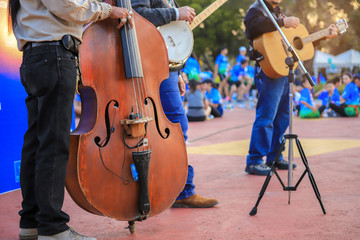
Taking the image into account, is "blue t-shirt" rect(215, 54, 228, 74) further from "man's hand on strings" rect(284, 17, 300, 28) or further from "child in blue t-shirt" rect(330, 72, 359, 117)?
"man's hand on strings" rect(284, 17, 300, 28)

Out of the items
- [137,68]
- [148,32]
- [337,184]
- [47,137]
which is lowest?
[337,184]

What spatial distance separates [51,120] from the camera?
107 inches

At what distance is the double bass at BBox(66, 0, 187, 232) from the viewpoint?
275 centimetres

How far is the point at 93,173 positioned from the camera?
2.73 metres

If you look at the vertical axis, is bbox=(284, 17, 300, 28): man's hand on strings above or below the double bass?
above

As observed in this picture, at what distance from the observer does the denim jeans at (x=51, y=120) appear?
2.70 metres

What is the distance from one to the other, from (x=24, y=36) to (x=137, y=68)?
68cm

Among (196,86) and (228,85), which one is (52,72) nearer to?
(196,86)

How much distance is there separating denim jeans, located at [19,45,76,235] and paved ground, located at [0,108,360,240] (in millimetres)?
455

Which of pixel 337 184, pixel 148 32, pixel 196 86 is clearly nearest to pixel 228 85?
pixel 196 86

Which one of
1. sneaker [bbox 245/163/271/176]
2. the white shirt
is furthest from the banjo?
sneaker [bbox 245/163/271/176]

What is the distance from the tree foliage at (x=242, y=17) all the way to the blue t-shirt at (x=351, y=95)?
49.2 ft

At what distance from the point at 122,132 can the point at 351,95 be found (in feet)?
34.3

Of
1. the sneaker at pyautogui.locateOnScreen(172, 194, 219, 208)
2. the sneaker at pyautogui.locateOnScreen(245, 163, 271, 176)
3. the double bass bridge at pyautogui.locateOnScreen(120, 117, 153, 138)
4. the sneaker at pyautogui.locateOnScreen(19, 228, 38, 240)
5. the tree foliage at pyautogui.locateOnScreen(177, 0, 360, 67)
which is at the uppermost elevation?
the tree foliage at pyautogui.locateOnScreen(177, 0, 360, 67)
